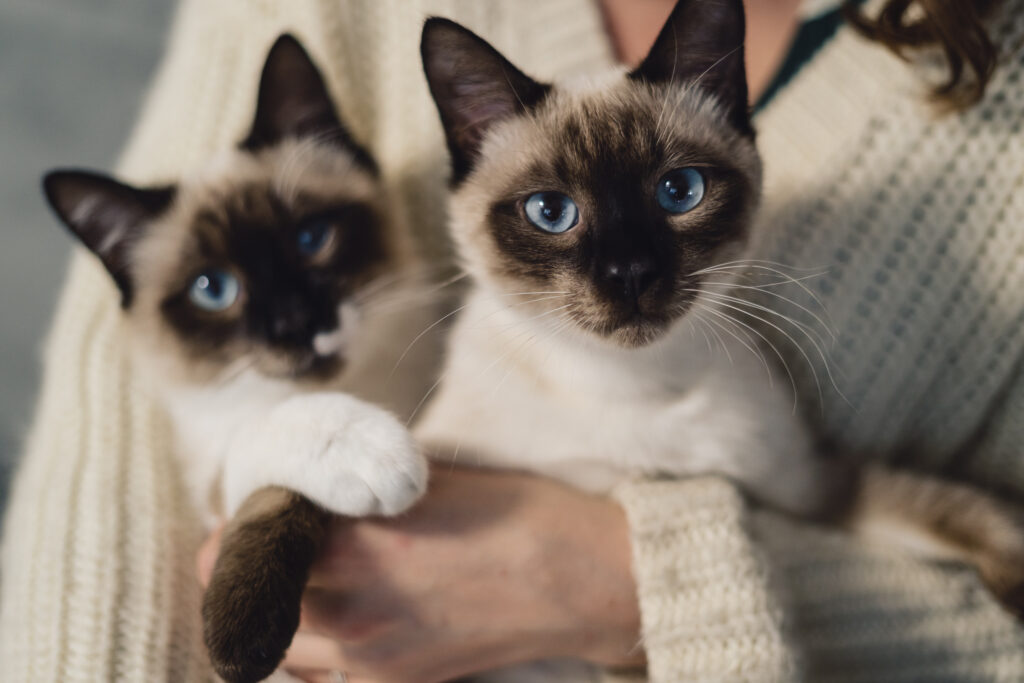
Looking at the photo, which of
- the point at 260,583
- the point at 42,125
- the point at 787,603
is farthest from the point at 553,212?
the point at 42,125

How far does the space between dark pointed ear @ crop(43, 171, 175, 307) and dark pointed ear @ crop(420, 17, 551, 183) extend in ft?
1.75

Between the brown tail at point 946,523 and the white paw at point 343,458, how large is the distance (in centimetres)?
75

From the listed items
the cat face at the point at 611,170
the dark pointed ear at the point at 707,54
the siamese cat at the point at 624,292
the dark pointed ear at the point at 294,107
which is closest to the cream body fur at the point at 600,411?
the siamese cat at the point at 624,292

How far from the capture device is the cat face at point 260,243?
1.05 metres

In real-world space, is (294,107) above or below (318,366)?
above

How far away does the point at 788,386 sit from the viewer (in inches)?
44.3

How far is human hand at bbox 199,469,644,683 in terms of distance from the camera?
0.92m

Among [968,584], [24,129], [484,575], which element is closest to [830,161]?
[968,584]

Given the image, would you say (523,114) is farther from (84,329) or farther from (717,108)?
(84,329)

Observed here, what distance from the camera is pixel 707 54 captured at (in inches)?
35.9

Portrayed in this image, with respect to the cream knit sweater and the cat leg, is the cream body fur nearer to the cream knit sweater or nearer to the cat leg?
the cream knit sweater

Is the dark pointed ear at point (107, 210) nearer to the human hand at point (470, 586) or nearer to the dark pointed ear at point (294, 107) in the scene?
the dark pointed ear at point (294, 107)

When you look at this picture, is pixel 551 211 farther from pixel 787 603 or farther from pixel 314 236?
pixel 787 603

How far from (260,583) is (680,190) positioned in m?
0.67
